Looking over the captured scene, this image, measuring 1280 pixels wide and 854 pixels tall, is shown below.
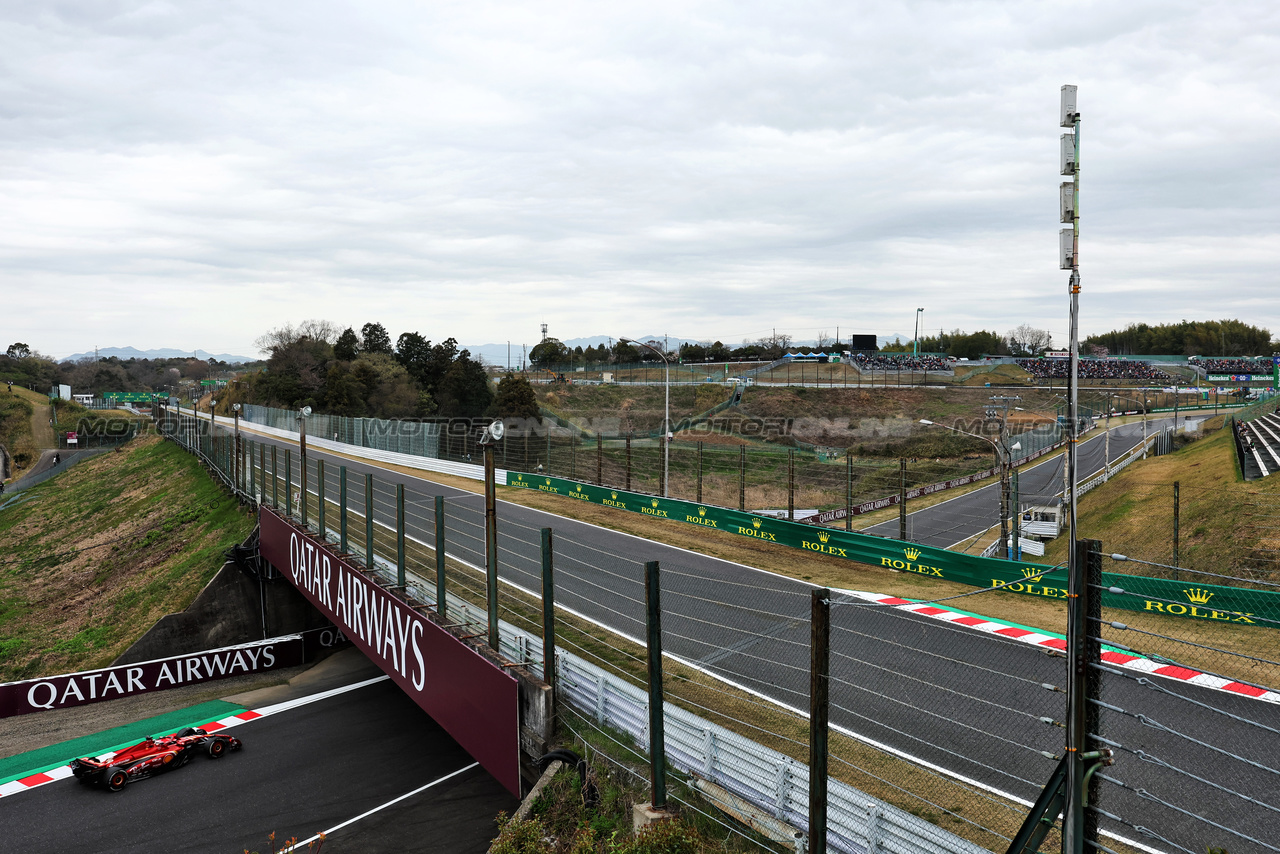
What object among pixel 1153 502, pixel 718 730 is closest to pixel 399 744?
pixel 718 730

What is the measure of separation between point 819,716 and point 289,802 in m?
11.6

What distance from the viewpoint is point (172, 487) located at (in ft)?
141

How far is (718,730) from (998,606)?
383 inches

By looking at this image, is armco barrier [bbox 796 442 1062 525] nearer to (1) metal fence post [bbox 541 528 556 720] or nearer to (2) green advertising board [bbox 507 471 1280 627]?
(2) green advertising board [bbox 507 471 1280 627]

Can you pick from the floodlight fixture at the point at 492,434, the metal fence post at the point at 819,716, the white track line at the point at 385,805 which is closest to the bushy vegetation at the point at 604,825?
the metal fence post at the point at 819,716

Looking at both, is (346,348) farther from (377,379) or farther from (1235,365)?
(1235,365)

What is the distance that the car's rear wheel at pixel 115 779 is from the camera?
13.7 meters

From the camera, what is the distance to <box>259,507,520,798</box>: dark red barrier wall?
899 cm

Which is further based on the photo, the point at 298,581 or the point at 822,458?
the point at 822,458

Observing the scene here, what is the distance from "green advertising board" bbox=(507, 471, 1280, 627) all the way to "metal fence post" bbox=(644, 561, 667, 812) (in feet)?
10.6

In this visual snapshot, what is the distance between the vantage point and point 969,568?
15.6 meters

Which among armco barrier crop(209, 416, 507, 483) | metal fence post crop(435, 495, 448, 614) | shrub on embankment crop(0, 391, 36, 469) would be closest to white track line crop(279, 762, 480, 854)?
metal fence post crop(435, 495, 448, 614)

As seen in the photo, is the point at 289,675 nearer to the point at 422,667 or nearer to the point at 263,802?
the point at 263,802

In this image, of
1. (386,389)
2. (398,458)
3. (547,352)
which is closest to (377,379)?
(386,389)
